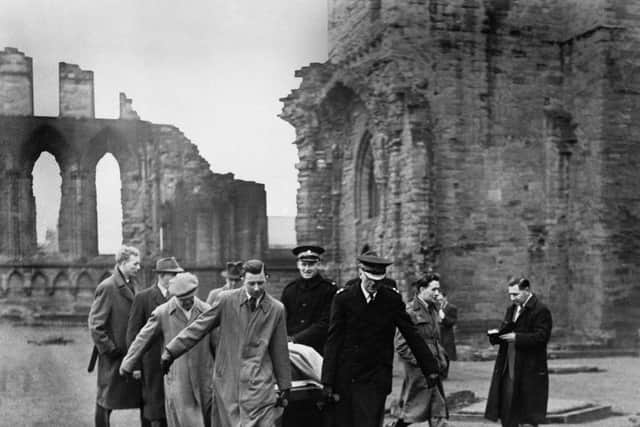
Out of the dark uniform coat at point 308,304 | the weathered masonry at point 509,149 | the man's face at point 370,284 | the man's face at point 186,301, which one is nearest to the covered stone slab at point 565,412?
the dark uniform coat at point 308,304

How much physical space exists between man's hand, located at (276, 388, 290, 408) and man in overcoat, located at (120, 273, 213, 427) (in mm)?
976

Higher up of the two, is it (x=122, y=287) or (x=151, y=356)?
(x=122, y=287)

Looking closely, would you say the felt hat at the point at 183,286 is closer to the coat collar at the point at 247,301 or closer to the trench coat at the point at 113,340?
the coat collar at the point at 247,301

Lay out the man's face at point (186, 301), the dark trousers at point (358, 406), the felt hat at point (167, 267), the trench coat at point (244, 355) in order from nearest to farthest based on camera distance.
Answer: the trench coat at point (244, 355)
the dark trousers at point (358, 406)
the man's face at point (186, 301)
the felt hat at point (167, 267)

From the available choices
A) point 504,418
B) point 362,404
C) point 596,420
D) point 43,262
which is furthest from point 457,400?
point 43,262

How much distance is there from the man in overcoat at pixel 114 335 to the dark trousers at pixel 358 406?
2.08 meters

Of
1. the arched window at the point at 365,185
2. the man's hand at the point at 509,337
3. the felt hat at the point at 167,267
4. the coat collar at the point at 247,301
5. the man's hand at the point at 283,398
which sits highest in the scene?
the arched window at the point at 365,185

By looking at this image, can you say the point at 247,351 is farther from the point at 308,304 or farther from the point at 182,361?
the point at 308,304

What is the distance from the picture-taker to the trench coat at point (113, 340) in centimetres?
845

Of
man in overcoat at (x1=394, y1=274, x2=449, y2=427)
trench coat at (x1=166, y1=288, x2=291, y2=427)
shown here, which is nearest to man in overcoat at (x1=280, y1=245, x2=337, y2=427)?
man in overcoat at (x1=394, y1=274, x2=449, y2=427)

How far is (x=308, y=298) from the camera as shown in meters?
9.29

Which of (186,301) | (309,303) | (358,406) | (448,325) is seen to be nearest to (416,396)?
(309,303)

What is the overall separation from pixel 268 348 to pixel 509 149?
17.7 meters

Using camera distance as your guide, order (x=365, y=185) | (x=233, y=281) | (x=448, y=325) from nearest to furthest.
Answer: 1. (x=233, y=281)
2. (x=448, y=325)
3. (x=365, y=185)
